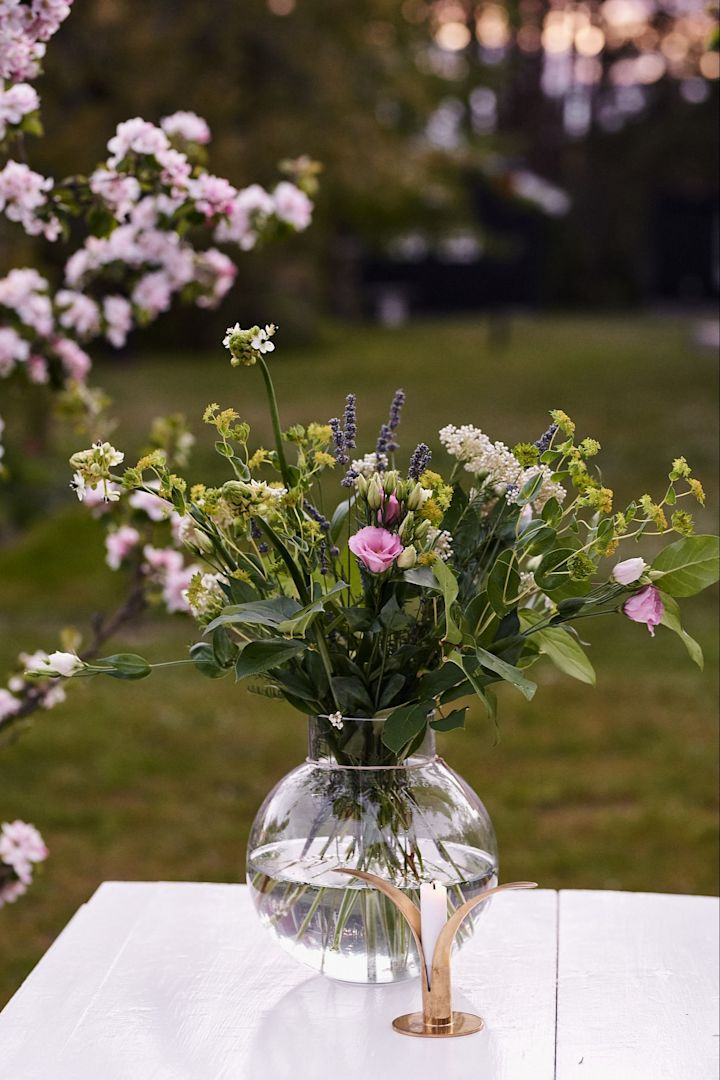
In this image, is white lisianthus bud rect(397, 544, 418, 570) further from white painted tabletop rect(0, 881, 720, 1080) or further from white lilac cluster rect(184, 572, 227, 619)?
white painted tabletop rect(0, 881, 720, 1080)

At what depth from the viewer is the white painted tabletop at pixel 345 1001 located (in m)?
1.44

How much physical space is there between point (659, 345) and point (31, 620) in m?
10.4

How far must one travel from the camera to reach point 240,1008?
1572mm

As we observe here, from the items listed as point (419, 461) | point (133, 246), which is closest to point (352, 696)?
point (419, 461)

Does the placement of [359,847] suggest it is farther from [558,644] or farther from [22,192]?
[22,192]

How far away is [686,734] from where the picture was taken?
5250 mm

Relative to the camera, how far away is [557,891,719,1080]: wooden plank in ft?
4.82

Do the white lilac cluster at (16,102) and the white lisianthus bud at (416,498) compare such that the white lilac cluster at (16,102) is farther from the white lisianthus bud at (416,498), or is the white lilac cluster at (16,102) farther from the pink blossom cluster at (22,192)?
the white lisianthus bud at (416,498)

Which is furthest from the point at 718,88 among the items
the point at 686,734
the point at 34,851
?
the point at 34,851

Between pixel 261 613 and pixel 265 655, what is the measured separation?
0.15 feet

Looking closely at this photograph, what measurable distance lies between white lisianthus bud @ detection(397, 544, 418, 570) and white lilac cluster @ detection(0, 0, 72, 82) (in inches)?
46.9

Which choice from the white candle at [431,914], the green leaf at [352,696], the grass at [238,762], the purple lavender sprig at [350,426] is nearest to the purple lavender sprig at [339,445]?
the purple lavender sprig at [350,426]

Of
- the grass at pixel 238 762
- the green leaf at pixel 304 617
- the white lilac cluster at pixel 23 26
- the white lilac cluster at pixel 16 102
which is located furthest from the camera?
the grass at pixel 238 762

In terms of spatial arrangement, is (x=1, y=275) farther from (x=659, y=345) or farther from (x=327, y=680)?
(x=659, y=345)
